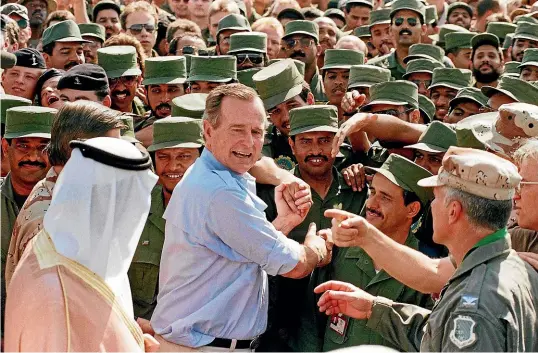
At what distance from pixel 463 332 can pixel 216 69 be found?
4.71 m

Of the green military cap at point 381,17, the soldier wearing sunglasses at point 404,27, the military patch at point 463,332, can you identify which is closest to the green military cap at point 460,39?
the soldier wearing sunglasses at point 404,27

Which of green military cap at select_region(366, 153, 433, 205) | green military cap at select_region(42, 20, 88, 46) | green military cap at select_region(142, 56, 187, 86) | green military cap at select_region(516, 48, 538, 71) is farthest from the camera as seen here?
green military cap at select_region(42, 20, 88, 46)

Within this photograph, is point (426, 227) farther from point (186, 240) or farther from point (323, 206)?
point (186, 240)

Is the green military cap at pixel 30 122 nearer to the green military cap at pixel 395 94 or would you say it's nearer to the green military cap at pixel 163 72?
the green military cap at pixel 163 72

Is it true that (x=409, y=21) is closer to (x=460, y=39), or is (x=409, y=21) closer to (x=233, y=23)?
(x=460, y=39)

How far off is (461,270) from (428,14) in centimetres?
897

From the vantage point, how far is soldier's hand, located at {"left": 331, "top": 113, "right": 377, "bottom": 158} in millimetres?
6359

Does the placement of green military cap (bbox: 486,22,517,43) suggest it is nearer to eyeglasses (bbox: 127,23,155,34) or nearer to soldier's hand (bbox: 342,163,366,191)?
eyeglasses (bbox: 127,23,155,34)

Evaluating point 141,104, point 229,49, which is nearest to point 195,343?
point 141,104

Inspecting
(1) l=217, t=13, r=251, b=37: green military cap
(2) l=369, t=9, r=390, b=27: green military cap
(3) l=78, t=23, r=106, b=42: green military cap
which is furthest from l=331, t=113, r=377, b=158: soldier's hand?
(2) l=369, t=9, r=390, b=27: green military cap

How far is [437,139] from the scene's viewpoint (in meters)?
6.77

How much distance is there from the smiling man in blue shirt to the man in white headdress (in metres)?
1.39

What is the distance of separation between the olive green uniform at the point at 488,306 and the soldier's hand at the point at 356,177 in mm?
2345

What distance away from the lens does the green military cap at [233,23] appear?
33.8ft
